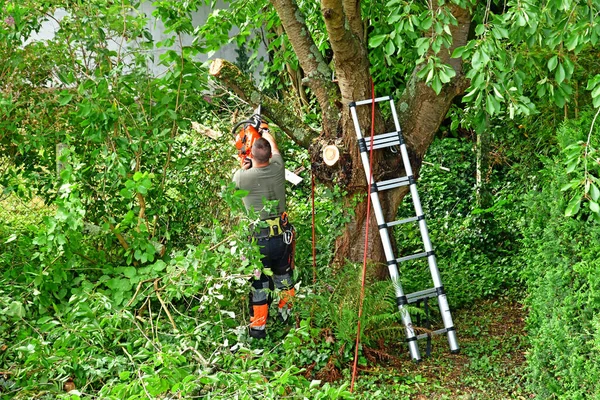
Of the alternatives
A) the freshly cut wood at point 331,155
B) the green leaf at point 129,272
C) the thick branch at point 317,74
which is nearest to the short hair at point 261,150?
the freshly cut wood at point 331,155

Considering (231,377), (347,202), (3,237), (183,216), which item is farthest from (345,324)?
(3,237)

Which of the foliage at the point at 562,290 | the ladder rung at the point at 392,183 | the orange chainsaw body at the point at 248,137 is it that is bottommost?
the foliage at the point at 562,290

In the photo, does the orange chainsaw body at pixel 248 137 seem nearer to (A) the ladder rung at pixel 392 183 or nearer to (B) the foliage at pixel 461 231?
(A) the ladder rung at pixel 392 183

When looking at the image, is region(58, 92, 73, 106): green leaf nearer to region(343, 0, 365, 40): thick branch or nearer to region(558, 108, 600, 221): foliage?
region(343, 0, 365, 40): thick branch

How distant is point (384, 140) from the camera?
6195 mm

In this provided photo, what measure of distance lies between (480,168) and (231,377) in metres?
5.35

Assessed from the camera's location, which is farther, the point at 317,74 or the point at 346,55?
the point at 317,74

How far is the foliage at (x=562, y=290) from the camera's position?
4.38 metres

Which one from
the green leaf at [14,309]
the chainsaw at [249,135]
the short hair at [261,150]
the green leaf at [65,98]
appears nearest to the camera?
the green leaf at [14,309]

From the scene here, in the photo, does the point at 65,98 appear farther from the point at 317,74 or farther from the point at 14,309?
the point at 317,74

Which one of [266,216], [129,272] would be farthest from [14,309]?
[266,216]

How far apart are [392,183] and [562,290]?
6.20 ft

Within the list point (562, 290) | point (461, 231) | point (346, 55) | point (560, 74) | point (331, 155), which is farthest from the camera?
point (461, 231)

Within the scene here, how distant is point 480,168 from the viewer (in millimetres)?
8750
